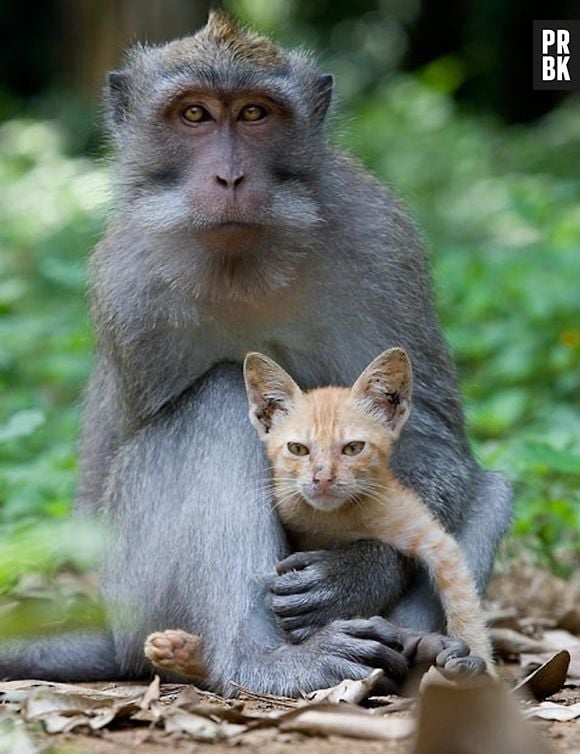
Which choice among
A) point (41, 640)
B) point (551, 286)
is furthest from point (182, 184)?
point (551, 286)

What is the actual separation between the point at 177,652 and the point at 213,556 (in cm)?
47

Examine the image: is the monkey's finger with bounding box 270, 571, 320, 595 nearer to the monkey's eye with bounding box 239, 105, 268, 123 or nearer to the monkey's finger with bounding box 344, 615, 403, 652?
the monkey's finger with bounding box 344, 615, 403, 652

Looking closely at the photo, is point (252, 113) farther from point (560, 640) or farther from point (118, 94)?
point (560, 640)

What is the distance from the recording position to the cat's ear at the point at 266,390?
261 inches

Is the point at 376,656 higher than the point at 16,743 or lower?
higher

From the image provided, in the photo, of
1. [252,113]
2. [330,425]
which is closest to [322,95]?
[252,113]

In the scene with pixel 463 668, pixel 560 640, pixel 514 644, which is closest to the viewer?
pixel 463 668

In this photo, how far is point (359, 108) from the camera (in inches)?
1097

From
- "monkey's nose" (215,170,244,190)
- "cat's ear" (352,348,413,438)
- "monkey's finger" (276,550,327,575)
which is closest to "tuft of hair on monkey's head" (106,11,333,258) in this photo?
"monkey's nose" (215,170,244,190)

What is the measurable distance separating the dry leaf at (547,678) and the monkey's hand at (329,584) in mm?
776

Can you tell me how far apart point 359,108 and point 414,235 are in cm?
2051

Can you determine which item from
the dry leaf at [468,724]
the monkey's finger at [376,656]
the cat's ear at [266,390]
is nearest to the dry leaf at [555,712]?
the monkey's finger at [376,656]

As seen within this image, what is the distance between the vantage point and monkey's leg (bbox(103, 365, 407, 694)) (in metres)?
6.62

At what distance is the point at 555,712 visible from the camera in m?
6.01
